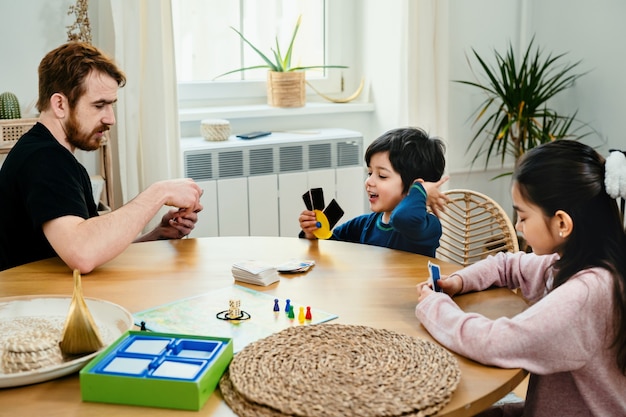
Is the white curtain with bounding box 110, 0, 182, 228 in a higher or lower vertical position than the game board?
higher

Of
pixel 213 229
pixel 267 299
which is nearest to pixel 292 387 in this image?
pixel 267 299

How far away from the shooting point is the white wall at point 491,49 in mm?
3777

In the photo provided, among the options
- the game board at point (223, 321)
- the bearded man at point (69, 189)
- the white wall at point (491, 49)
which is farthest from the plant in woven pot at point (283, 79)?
the game board at point (223, 321)

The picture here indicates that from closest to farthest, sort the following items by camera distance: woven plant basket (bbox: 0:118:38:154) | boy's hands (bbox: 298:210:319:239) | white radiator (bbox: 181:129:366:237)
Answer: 1. boy's hands (bbox: 298:210:319:239)
2. woven plant basket (bbox: 0:118:38:154)
3. white radiator (bbox: 181:129:366:237)

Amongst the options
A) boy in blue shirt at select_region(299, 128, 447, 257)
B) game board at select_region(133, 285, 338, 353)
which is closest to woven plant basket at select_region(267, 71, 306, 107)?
boy in blue shirt at select_region(299, 128, 447, 257)

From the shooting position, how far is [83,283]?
5.85 feet

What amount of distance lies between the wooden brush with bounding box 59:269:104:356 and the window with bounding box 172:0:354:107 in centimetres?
256

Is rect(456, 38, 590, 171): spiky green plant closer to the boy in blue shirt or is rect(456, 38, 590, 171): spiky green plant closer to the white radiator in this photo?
the white radiator

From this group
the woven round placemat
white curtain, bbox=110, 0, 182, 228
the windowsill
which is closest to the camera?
the woven round placemat

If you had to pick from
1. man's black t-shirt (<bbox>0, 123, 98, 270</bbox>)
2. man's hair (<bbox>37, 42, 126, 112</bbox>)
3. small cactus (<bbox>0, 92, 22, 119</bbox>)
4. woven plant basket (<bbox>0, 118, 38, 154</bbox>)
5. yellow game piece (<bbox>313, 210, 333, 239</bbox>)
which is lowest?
yellow game piece (<bbox>313, 210, 333, 239</bbox>)

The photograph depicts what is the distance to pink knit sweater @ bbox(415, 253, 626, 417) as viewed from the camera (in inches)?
51.4

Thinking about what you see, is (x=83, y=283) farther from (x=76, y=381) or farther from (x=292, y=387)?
(x=292, y=387)

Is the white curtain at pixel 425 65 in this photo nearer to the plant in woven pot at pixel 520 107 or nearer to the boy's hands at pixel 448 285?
the plant in woven pot at pixel 520 107

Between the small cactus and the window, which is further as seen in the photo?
the window
